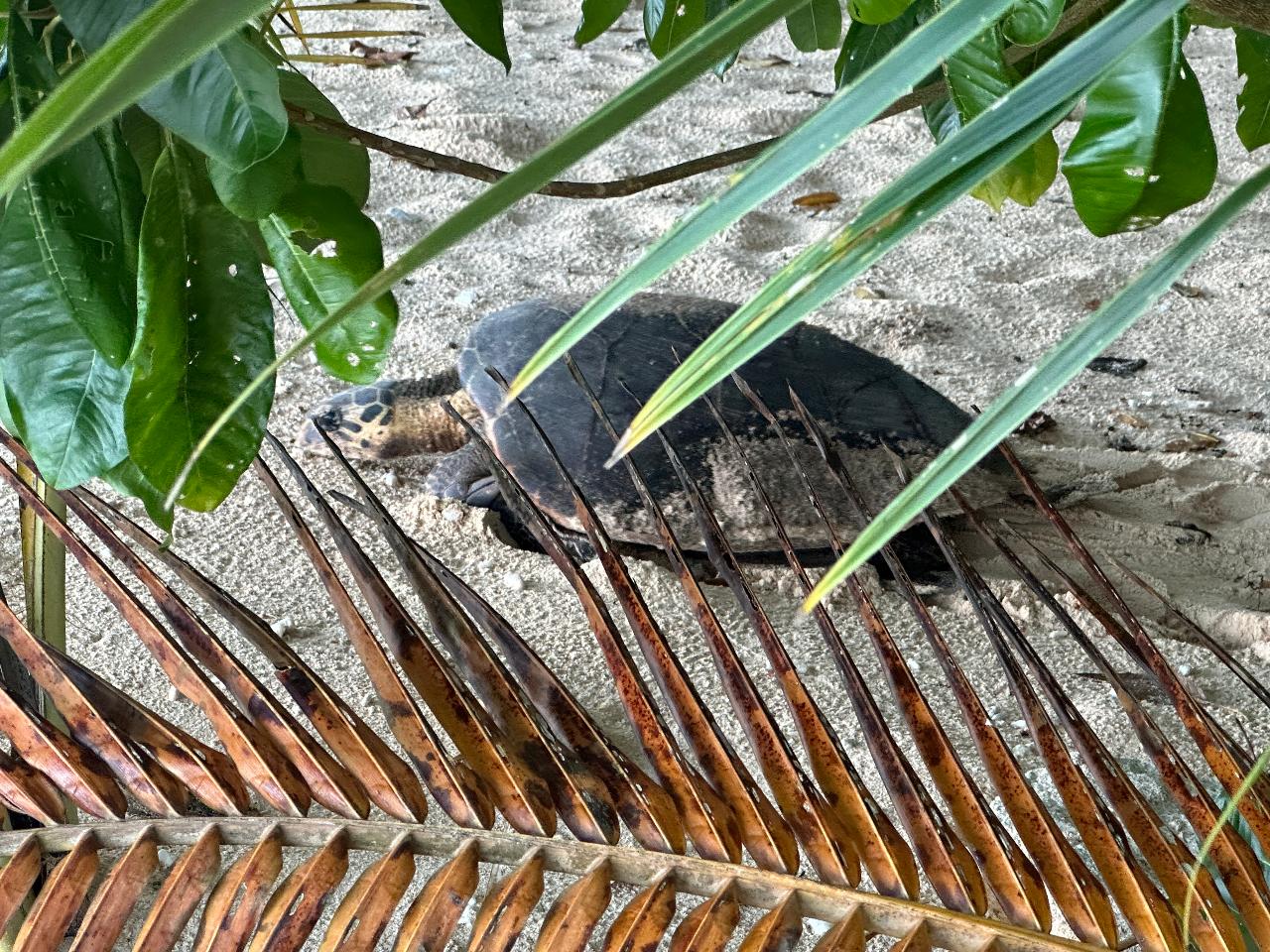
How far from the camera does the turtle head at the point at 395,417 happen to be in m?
2.29

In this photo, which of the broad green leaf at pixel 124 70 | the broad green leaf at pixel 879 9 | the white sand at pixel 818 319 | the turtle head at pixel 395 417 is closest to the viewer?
the broad green leaf at pixel 124 70

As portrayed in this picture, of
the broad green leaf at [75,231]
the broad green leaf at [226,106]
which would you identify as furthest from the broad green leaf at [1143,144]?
the broad green leaf at [75,231]

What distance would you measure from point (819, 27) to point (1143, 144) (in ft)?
1.61

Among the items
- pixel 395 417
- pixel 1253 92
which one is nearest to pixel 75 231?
pixel 1253 92

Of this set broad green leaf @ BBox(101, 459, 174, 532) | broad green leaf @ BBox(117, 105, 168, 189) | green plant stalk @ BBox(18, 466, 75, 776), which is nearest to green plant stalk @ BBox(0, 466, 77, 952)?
green plant stalk @ BBox(18, 466, 75, 776)

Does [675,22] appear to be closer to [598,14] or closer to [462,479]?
[598,14]

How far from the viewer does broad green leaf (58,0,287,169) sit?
Answer: 538mm

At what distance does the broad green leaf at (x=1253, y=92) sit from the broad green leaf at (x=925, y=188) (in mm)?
810

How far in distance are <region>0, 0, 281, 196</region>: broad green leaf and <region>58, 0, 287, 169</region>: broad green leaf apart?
37 cm

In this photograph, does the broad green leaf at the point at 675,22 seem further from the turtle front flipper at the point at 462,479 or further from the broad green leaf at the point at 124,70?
the turtle front flipper at the point at 462,479

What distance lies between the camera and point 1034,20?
633 mm

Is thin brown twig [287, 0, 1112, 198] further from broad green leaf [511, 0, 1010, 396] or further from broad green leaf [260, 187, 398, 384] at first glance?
broad green leaf [511, 0, 1010, 396]

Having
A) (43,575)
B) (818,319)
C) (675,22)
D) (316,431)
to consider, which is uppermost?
(675,22)

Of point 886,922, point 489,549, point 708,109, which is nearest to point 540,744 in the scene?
point 886,922
